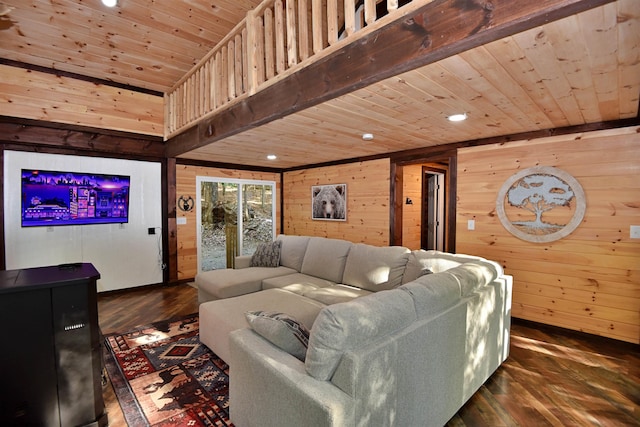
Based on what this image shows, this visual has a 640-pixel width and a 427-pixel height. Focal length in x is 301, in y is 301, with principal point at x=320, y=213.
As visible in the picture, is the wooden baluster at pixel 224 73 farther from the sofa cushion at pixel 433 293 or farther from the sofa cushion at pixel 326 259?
the sofa cushion at pixel 433 293

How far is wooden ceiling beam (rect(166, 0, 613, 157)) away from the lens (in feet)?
4.44

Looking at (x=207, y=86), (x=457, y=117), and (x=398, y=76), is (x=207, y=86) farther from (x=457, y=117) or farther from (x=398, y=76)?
(x=457, y=117)

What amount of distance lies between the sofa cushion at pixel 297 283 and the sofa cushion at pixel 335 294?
137 mm

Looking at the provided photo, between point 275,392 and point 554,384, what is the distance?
228 cm

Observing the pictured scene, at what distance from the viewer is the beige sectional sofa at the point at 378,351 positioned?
127cm

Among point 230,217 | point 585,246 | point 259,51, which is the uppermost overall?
point 259,51

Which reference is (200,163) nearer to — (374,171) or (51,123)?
(51,123)

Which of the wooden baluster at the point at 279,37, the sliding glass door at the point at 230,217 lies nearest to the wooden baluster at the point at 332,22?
the wooden baluster at the point at 279,37

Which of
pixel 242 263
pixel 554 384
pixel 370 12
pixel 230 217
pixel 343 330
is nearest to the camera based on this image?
pixel 343 330

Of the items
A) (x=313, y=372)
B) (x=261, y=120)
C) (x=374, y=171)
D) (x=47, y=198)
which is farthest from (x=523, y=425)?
(x=47, y=198)

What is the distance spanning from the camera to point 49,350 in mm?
1655

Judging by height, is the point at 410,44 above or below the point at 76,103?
below

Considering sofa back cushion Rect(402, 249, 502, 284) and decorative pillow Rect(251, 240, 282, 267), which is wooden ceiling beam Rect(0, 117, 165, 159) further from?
sofa back cushion Rect(402, 249, 502, 284)

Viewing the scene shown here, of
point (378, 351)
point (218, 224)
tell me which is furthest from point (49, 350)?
point (218, 224)
